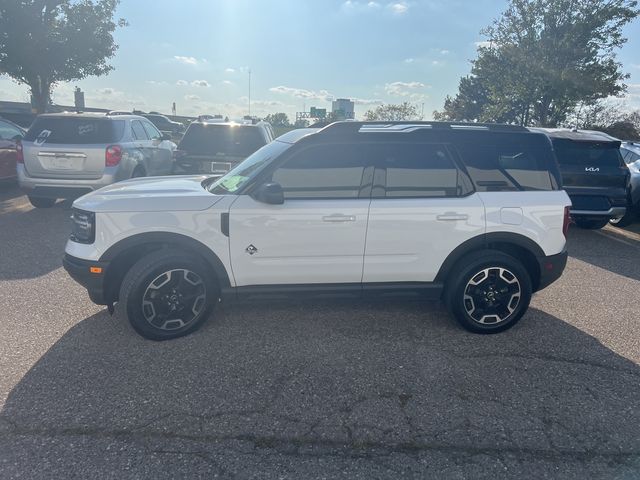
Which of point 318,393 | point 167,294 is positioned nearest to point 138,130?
point 167,294

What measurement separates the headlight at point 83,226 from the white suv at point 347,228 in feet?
0.05

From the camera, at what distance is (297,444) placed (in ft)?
9.66

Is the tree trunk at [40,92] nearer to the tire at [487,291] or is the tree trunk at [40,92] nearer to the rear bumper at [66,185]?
the rear bumper at [66,185]

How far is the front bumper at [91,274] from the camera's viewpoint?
13.4 feet

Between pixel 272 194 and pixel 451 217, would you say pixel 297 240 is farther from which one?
pixel 451 217

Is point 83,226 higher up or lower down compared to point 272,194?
lower down

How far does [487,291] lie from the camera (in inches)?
177

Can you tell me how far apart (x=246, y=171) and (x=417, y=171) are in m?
1.57

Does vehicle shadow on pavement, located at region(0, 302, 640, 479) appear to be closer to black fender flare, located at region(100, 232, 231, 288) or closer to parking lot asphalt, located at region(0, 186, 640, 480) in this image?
parking lot asphalt, located at region(0, 186, 640, 480)

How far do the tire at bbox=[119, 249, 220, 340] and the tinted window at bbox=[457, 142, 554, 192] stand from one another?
2538 mm

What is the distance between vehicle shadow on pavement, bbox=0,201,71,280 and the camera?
592cm

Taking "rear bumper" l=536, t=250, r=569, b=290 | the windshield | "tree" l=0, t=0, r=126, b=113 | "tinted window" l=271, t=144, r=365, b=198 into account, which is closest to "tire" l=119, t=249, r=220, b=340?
the windshield

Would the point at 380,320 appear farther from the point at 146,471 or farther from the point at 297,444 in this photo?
the point at 146,471

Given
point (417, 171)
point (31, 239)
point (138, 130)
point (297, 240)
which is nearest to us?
point (297, 240)
